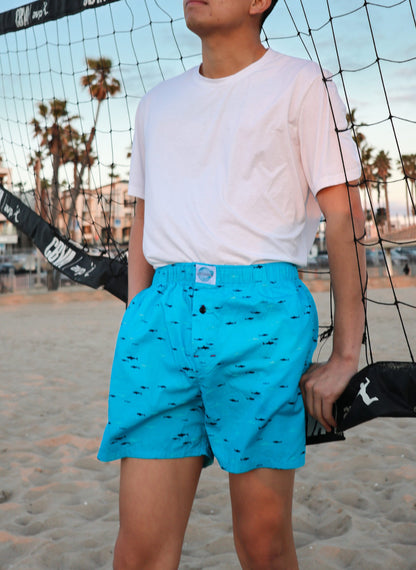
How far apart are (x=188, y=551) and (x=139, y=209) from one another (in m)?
1.56

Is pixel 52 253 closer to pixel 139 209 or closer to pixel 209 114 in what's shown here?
pixel 139 209

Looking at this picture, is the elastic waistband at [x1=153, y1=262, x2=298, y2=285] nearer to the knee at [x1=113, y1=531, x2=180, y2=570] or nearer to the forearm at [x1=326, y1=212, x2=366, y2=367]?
the forearm at [x1=326, y1=212, x2=366, y2=367]

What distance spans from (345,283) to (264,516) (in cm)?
55

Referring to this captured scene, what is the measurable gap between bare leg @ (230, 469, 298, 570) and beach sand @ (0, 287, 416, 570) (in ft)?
3.62

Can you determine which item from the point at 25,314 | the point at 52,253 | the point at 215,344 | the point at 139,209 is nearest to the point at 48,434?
the point at 52,253

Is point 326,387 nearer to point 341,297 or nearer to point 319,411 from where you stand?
point 319,411

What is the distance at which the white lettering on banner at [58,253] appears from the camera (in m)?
2.62

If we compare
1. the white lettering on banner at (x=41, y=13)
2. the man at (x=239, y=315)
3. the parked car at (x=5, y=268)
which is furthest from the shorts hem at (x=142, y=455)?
the parked car at (x=5, y=268)

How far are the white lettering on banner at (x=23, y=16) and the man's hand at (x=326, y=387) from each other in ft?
8.93

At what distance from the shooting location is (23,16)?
321 centimetres

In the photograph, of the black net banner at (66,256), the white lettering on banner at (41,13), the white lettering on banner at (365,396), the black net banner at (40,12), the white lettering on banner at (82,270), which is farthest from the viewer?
the white lettering on banner at (41,13)

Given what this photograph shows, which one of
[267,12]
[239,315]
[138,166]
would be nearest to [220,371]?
[239,315]

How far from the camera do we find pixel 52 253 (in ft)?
8.91

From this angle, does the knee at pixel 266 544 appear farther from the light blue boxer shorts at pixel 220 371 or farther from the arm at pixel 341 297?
the arm at pixel 341 297
